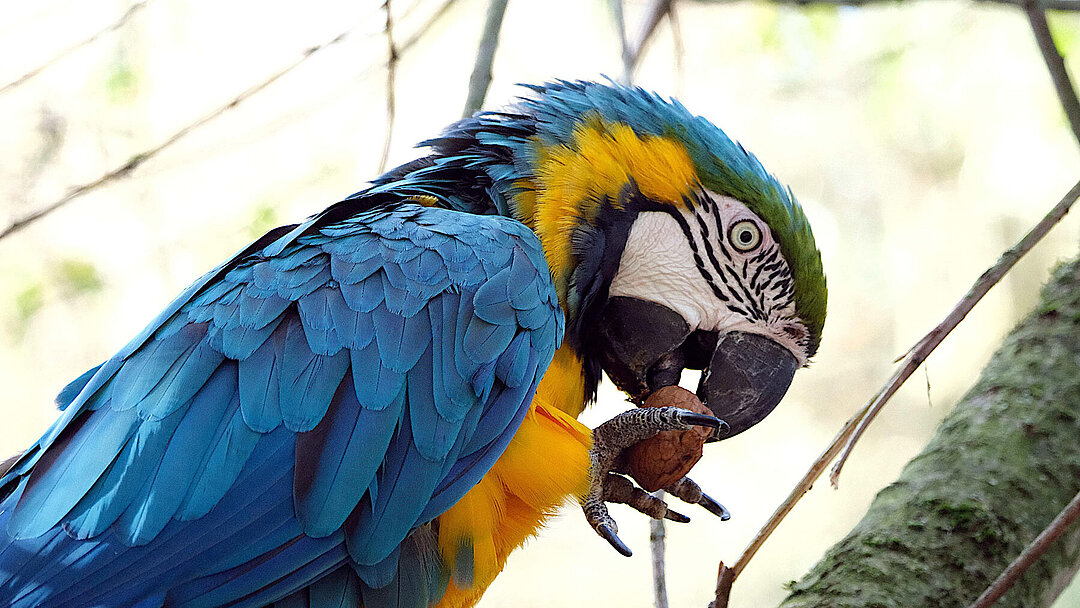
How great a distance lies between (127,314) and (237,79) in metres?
1.30

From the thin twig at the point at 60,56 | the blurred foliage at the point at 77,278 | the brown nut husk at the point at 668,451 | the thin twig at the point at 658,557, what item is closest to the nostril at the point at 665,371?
the brown nut husk at the point at 668,451

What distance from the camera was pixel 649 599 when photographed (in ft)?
18.6

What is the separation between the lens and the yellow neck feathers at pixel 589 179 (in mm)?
1915

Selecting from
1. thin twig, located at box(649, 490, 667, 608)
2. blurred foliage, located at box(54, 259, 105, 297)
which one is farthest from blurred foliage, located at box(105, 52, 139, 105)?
thin twig, located at box(649, 490, 667, 608)

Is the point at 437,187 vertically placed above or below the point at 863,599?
above

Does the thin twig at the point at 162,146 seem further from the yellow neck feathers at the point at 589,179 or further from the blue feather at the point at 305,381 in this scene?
the blue feather at the point at 305,381

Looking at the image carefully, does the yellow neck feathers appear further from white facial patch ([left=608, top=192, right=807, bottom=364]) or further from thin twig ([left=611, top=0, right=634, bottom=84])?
thin twig ([left=611, top=0, right=634, bottom=84])

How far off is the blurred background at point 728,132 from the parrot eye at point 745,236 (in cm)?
192

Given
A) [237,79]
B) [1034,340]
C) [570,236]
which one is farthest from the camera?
[237,79]

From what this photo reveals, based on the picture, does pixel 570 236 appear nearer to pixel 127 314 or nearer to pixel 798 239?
pixel 798 239

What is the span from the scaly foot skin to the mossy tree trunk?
30 centimetres

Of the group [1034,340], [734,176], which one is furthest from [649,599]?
[734,176]

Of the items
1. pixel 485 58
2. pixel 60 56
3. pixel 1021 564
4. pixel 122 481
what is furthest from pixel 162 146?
pixel 1021 564

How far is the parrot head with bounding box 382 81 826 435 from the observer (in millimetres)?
1979
